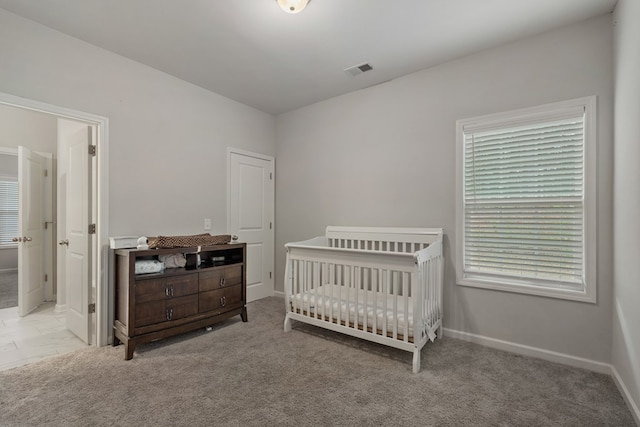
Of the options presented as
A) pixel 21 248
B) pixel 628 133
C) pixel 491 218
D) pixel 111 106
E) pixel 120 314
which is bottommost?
pixel 120 314

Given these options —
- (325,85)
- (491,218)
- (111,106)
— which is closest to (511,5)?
(491,218)

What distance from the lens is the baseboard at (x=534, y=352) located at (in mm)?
2137

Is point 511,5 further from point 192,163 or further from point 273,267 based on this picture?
point 273,267

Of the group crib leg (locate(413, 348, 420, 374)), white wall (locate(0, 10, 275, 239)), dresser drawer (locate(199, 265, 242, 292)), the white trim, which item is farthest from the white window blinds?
the white trim

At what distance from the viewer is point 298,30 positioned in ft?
7.58

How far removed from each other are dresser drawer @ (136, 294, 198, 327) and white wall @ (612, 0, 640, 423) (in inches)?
122

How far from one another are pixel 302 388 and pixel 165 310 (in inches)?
54.9

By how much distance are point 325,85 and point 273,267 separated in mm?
2500

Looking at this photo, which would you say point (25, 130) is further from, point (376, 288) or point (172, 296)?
point (376, 288)

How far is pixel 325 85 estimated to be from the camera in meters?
3.29

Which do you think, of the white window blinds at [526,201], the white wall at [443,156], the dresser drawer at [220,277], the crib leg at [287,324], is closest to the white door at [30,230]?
the dresser drawer at [220,277]

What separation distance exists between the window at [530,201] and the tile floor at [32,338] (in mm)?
3566

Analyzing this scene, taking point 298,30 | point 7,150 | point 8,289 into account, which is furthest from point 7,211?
point 298,30

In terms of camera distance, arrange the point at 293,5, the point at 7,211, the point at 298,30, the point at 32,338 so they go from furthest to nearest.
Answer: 1. the point at 7,211
2. the point at 32,338
3. the point at 298,30
4. the point at 293,5
